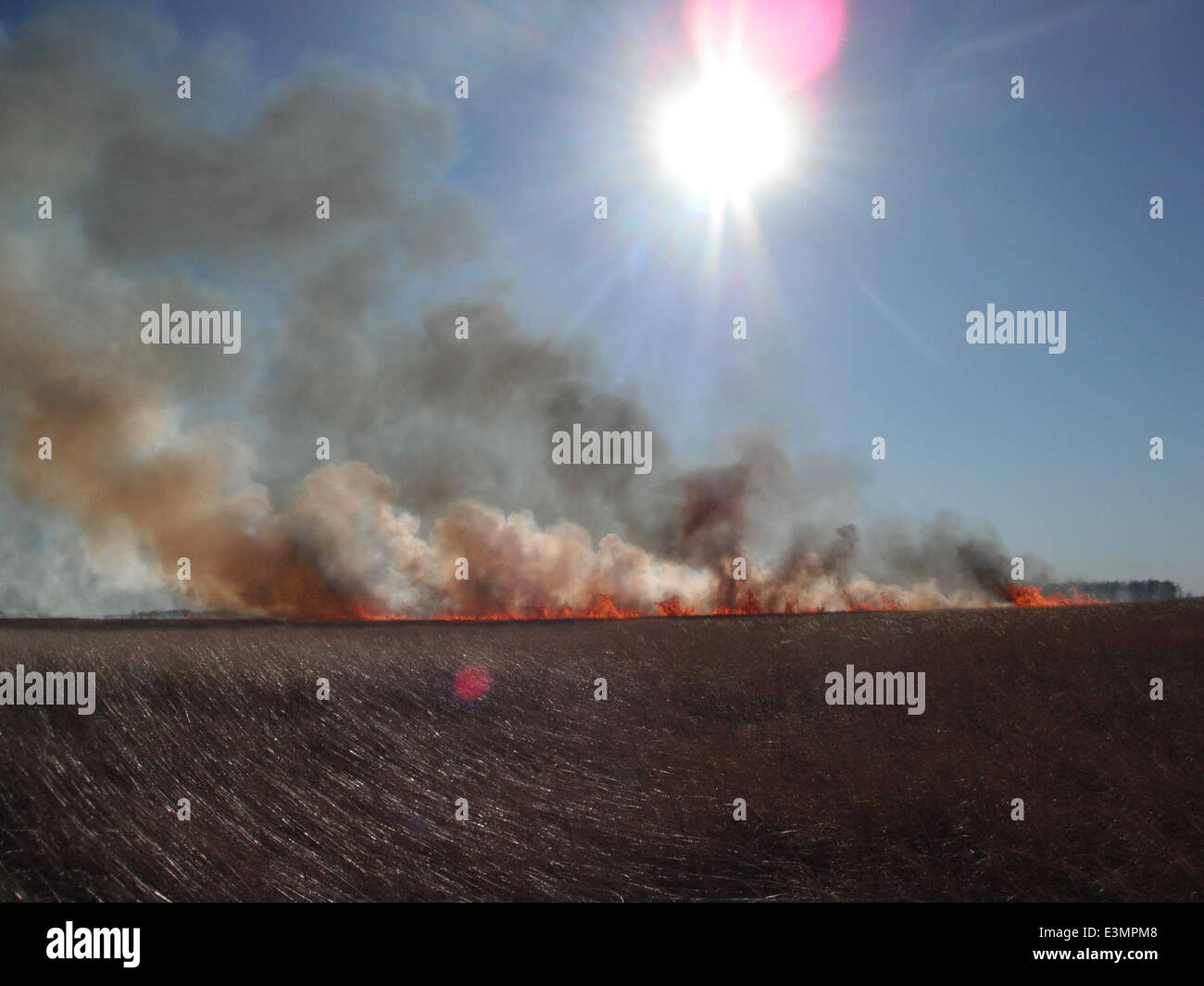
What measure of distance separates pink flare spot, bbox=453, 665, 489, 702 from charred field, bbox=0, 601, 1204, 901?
0.77 ft

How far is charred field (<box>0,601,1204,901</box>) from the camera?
1492cm

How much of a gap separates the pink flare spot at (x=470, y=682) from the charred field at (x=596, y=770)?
24 centimetres

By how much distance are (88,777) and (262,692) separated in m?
4.55

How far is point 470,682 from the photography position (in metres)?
22.0

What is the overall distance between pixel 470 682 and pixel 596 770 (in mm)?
5120

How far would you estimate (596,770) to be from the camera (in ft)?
61.2

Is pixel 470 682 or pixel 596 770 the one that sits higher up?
pixel 470 682

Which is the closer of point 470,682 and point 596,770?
point 596,770

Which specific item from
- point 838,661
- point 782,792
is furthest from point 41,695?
point 838,661

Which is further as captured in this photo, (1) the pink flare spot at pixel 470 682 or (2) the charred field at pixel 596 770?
(1) the pink flare spot at pixel 470 682

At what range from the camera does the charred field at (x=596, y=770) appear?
14.9m

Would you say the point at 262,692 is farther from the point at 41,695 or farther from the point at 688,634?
the point at 688,634

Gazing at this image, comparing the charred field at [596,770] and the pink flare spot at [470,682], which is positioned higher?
the pink flare spot at [470,682]

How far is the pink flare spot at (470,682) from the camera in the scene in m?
21.4
